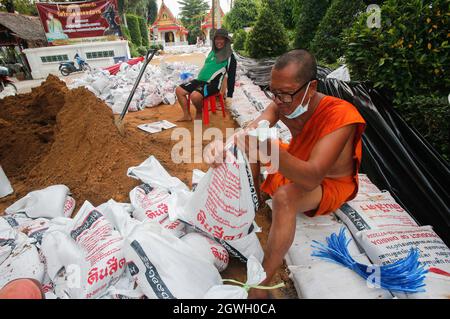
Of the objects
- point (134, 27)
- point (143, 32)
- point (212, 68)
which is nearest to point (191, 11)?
point (143, 32)

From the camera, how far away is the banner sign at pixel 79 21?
469 inches

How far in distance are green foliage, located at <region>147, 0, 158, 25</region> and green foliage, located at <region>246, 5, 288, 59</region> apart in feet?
108

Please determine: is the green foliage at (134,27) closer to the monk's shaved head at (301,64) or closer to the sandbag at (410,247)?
the monk's shaved head at (301,64)

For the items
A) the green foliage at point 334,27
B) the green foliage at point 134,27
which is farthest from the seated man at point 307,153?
the green foliage at point 134,27

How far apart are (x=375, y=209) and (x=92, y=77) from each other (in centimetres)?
609

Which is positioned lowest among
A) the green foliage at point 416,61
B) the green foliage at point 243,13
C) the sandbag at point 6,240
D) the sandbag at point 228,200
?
the sandbag at point 6,240

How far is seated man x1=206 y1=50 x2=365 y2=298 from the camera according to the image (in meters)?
1.22

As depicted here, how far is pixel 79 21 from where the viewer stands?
12.3 metres

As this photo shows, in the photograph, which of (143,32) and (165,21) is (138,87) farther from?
(165,21)

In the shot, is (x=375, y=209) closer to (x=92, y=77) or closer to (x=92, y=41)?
(x=92, y=77)

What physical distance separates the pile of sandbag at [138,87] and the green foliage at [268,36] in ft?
6.74

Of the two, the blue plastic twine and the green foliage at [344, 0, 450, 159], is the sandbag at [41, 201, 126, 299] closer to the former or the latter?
the blue plastic twine

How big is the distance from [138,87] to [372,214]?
191 inches

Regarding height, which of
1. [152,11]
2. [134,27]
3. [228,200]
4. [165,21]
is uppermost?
[152,11]
